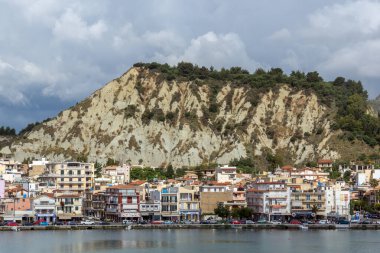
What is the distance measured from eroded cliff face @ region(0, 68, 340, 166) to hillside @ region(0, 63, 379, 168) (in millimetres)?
207

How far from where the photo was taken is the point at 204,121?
167500mm

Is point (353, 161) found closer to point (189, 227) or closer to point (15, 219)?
point (189, 227)

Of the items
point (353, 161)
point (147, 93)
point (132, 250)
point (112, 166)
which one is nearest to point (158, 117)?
point (147, 93)

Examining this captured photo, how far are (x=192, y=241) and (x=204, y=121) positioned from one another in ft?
273

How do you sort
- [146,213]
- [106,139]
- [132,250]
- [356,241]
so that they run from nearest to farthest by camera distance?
[132,250] → [356,241] → [146,213] → [106,139]

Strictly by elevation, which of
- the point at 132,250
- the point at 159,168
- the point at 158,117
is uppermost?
the point at 158,117

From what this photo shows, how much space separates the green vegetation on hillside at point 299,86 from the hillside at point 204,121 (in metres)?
0.23

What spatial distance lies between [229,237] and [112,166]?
187 feet

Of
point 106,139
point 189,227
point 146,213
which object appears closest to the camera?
point 189,227

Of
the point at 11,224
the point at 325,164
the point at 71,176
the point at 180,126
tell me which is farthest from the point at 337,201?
the point at 180,126

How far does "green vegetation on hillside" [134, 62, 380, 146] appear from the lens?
157125mm

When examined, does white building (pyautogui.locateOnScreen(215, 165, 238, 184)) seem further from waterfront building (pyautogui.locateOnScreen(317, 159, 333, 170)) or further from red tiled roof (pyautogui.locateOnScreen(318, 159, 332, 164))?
red tiled roof (pyautogui.locateOnScreen(318, 159, 332, 164))

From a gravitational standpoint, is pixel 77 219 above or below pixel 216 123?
below

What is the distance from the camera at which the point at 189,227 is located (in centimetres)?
10588
